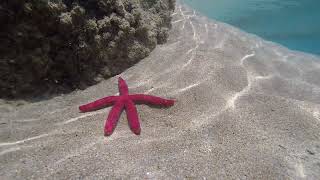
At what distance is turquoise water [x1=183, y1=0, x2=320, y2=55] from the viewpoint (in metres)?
26.3

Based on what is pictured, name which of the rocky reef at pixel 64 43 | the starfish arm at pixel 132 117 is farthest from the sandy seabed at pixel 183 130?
the rocky reef at pixel 64 43

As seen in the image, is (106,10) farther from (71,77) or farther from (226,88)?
(226,88)

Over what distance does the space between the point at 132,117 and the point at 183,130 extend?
1.95 feet

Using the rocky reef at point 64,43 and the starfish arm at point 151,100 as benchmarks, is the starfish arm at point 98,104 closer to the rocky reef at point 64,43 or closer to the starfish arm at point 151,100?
the starfish arm at point 151,100

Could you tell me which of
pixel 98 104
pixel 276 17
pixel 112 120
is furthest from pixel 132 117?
pixel 276 17

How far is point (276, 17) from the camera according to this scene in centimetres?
Answer: 2906

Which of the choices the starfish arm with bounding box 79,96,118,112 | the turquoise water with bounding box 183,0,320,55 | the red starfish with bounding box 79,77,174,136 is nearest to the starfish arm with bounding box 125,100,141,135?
the red starfish with bounding box 79,77,174,136

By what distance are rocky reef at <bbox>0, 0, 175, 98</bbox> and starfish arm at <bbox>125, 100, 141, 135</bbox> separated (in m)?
1.17

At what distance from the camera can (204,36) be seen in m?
5.72

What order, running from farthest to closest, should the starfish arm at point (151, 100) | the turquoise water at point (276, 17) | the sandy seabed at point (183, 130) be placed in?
1. the turquoise water at point (276, 17)
2. the starfish arm at point (151, 100)
3. the sandy seabed at point (183, 130)

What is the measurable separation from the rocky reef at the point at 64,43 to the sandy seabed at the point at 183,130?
0.24m

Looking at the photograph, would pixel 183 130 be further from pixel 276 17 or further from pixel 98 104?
pixel 276 17

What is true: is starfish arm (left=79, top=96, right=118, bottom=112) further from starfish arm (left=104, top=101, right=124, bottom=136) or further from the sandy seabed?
starfish arm (left=104, top=101, right=124, bottom=136)

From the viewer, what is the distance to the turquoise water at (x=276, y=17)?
26.3 metres
